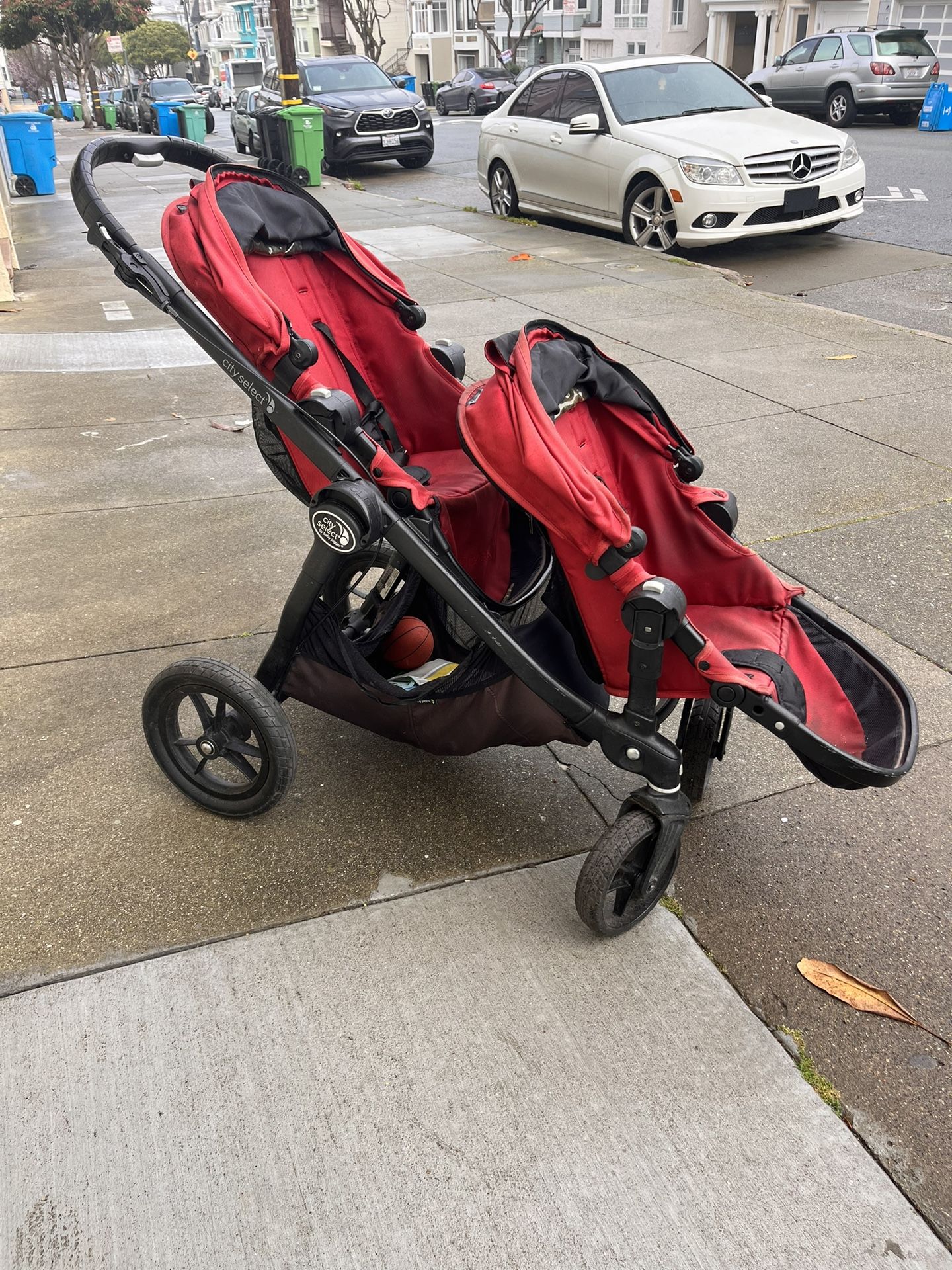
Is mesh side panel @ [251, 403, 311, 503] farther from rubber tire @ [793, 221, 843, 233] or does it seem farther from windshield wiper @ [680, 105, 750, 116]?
windshield wiper @ [680, 105, 750, 116]

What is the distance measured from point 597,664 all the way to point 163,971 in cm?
125

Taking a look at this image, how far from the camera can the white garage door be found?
103 ft

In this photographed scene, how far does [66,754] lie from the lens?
Result: 3195 mm

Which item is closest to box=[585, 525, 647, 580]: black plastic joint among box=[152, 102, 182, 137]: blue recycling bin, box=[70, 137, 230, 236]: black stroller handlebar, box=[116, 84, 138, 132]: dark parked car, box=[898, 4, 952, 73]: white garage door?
box=[70, 137, 230, 236]: black stroller handlebar

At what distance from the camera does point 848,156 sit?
998 centimetres

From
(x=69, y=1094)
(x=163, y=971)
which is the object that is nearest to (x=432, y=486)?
(x=163, y=971)

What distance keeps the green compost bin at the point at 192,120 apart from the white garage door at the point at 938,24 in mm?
20759

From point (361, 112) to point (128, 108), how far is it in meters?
Result: 31.0

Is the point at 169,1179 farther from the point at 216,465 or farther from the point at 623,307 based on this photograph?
the point at 623,307

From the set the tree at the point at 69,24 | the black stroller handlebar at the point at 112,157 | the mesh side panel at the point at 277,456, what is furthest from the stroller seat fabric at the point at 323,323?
the tree at the point at 69,24

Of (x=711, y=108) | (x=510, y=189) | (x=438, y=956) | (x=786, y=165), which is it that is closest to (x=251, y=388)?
(x=438, y=956)

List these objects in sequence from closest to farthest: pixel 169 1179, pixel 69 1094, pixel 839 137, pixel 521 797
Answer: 1. pixel 169 1179
2. pixel 69 1094
3. pixel 521 797
4. pixel 839 137

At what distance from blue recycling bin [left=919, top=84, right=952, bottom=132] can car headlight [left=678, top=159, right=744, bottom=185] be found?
14.6 m

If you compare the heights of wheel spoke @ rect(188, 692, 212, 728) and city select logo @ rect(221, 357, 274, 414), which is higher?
city select logo @ rect(221, 357, 274, 414)
